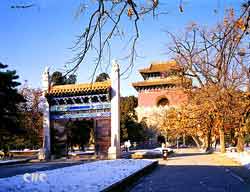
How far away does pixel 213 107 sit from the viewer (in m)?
31.3

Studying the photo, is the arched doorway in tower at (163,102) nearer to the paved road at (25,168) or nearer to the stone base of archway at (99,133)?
the stone base of archway at (99,133)

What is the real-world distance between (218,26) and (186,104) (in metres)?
11.6

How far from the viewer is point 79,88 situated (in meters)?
29.1

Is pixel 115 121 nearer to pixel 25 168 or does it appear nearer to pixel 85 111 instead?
pixel 85 111

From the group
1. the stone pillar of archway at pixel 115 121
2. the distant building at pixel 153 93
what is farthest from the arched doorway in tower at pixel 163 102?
the stone pillar of archway at pixel 115 121

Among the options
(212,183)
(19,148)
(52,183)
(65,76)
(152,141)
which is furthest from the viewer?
(152,141)

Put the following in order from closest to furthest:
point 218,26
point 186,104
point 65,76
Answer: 1. point 65,76
2. point 218,26
3. point 186,104

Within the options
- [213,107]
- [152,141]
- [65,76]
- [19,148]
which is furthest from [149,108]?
[65,76]

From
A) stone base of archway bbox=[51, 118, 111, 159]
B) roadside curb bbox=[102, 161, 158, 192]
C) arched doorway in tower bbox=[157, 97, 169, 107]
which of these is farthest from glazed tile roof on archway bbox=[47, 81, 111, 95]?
arched doorway in tower bbox=[157, 97, 169, 107]

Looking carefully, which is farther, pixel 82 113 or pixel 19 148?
pixel 19 148

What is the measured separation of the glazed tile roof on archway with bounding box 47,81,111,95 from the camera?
28.5 metres

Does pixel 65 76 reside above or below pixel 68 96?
below

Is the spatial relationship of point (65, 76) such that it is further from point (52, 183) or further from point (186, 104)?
point (186, 104)

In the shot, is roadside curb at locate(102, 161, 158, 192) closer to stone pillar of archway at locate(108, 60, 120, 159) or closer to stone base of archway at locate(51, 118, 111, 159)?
stone pillar of archway at locate(108, 60, 120, 159)
